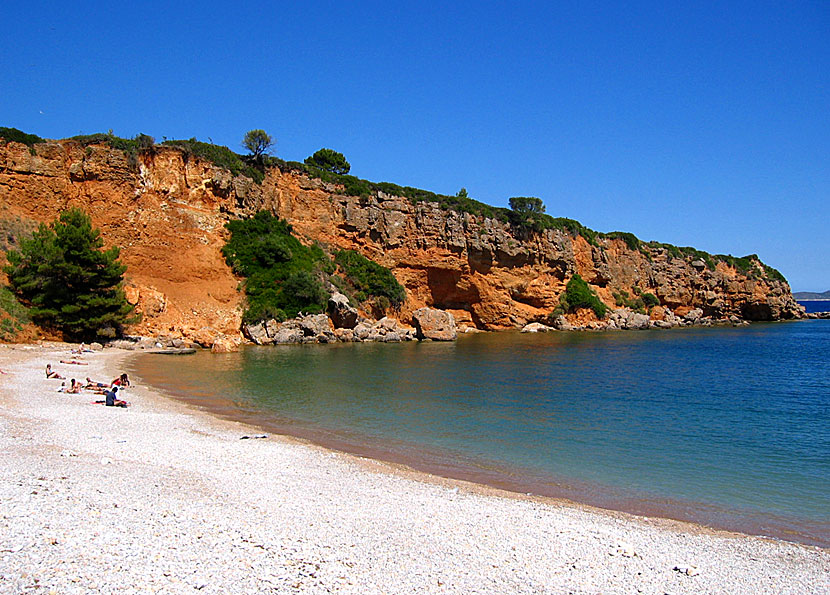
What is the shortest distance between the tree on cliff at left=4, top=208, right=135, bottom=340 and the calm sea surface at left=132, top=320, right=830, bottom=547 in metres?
4.94

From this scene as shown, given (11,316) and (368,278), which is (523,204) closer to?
(368,278)

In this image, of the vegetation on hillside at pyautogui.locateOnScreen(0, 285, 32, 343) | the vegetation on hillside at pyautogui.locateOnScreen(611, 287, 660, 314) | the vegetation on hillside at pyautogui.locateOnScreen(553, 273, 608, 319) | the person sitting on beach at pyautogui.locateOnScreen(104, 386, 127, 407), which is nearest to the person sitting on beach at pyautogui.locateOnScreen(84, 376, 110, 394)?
the person sitting on beach at pyautogui.locateOnScreen(104, 386, 127, 407)

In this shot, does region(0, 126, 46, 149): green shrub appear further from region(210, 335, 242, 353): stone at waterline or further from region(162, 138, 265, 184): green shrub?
region(210, 335, 242, 353): stone at waterline

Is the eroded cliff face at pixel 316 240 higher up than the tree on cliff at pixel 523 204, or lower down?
lower down

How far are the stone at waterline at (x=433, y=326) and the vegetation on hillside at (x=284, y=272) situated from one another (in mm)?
4135

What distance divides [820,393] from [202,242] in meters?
36.3

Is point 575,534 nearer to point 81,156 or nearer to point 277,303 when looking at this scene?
point 277,303

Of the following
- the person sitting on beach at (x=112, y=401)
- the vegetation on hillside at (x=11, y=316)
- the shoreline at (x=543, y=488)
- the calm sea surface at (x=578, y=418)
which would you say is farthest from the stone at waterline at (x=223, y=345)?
the shoreline at (x=543, y=488)

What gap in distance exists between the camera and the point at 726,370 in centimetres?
2620

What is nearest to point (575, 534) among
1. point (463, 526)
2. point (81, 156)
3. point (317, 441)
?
point (463, 526)

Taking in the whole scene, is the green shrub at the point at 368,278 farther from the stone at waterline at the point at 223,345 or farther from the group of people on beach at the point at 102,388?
the group of people on beach at the point at 102,388

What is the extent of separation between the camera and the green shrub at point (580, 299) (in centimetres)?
5744

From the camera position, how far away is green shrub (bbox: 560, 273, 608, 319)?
57.4 metres

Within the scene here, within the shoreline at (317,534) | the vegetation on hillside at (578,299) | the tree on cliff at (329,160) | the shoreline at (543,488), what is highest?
the tree on cliff at (329,160)
